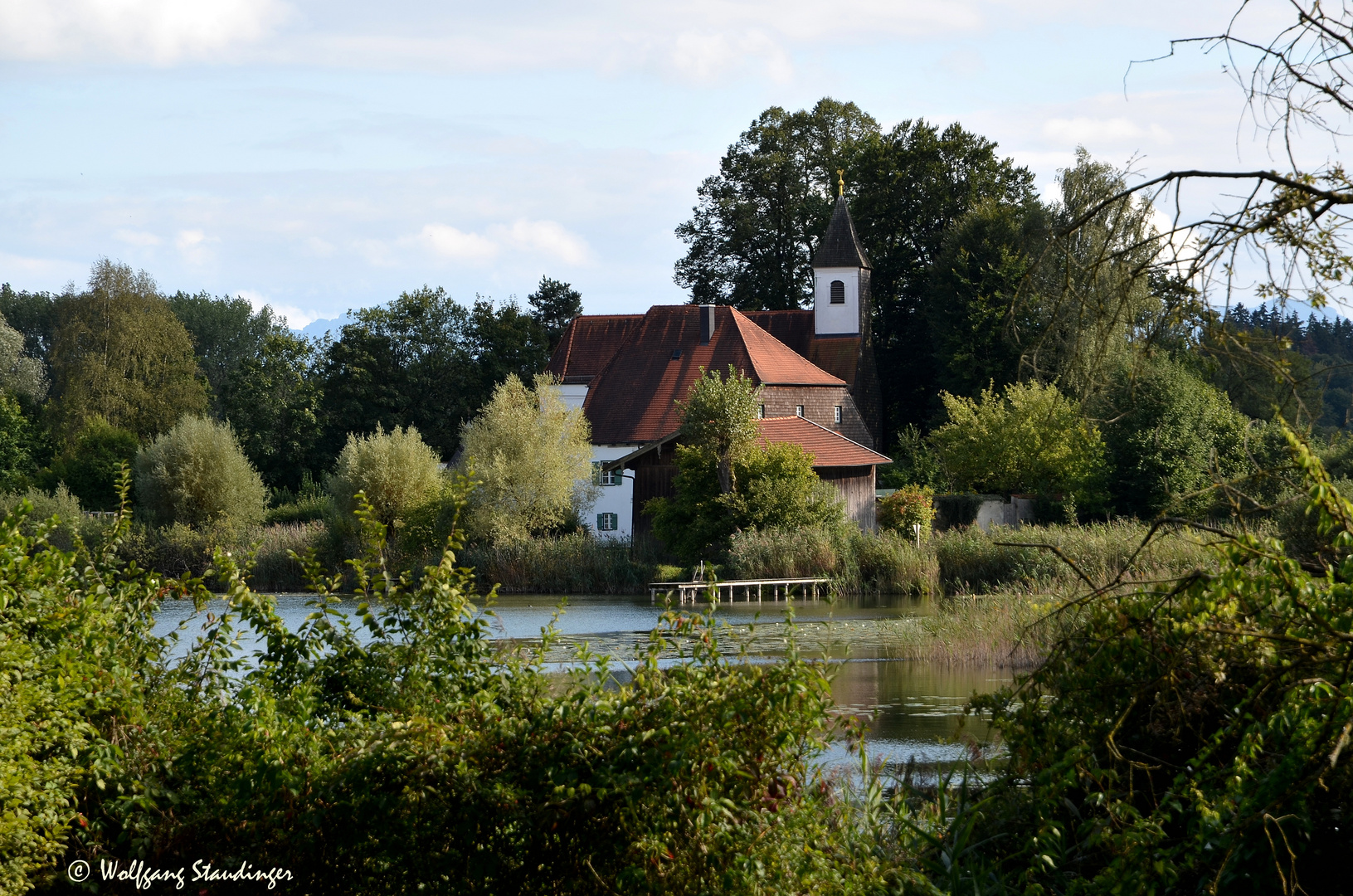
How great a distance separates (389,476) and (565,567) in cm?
759

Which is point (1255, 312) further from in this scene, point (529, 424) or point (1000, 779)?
point (529, 424)

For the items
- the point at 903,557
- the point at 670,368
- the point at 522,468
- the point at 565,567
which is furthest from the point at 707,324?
the point at 903,557

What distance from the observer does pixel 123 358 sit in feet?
177

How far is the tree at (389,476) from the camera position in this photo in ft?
121

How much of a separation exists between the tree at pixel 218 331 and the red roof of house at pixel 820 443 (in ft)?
174

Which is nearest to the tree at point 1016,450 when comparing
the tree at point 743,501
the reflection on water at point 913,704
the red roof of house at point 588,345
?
the tree at point 743,501

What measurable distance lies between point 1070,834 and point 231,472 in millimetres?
37705

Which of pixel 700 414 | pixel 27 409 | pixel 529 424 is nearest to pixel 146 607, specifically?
pixel 700 414

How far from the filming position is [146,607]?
19.9 feet

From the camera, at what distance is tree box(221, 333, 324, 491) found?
175 feet

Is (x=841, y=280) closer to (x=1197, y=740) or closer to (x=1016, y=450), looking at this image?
(x=1016, y=450)

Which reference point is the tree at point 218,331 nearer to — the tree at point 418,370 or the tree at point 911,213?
the tree at point 418,370

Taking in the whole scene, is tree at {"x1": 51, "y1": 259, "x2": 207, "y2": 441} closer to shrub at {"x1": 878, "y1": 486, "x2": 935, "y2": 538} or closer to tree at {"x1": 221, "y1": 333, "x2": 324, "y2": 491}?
tree at {"x1": 221, "y1": 333, "x2": 324, "y2": 491}

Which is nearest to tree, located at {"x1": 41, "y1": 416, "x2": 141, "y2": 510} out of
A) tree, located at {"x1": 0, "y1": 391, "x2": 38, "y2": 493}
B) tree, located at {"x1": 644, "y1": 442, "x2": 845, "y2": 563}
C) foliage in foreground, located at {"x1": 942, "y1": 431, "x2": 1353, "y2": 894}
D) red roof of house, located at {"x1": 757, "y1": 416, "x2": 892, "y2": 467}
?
tree, located at {"x1": 0, "y1": 391, "x2": 38, "y2": 493}
